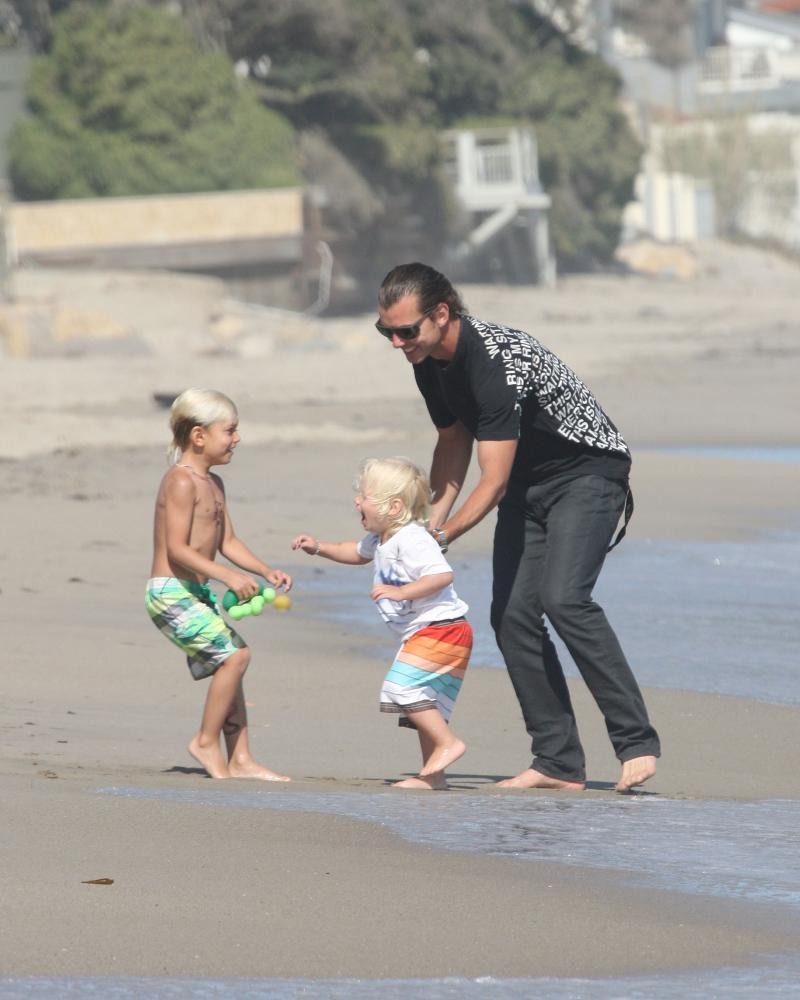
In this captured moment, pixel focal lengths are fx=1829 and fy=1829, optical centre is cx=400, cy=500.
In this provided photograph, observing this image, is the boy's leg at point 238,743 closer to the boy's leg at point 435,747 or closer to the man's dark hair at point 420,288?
the boy's leg at point 435,747

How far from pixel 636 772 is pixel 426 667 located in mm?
653

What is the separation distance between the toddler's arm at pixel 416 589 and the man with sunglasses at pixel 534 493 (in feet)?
0.36

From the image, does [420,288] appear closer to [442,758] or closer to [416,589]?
[416,589]

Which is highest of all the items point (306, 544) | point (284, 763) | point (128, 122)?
point (128, 122)

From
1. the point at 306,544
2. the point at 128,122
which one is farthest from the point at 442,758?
the point at 128,122

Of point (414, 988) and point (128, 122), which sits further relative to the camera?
point (128, 122)

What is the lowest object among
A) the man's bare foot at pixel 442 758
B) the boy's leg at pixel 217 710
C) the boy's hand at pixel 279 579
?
the man's bare foot at pixel 442 758

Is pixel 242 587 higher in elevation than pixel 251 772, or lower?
higher

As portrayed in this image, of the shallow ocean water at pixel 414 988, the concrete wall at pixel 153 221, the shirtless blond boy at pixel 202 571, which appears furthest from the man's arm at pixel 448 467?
the concrete wall at pixel 153 221

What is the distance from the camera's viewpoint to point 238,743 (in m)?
5.25

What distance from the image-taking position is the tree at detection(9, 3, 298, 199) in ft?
95.2

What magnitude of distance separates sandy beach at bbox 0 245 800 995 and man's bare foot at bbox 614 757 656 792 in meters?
0.07

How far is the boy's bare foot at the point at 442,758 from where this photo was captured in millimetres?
5070

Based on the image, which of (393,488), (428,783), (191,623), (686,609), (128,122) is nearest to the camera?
(428,783)
